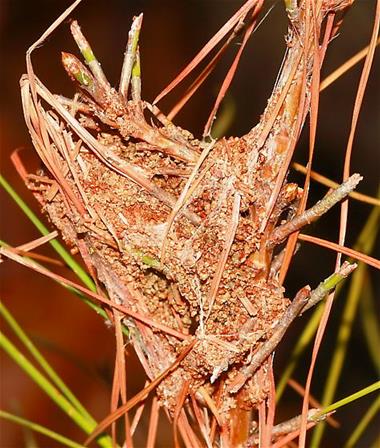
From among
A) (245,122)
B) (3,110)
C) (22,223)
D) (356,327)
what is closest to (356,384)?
(356,327)

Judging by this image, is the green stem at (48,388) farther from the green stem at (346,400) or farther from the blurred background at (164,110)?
the blurred background at (164,110)

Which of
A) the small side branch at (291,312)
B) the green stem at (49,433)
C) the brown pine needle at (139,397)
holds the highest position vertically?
the small side branch at (291,312)

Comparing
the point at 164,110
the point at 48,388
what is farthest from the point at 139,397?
the point at 164,110

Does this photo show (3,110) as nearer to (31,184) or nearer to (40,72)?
(40,72)

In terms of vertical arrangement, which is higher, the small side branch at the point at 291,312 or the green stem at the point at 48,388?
the small side branch at the point at 291,312

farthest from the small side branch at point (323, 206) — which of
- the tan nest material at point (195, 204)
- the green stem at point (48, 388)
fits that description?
the green stem at point (48, 388)

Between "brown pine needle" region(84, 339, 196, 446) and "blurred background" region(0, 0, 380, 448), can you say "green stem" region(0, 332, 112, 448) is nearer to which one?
"brown pine needle" region(84, 339, 196, 446)
